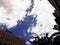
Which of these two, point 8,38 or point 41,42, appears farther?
point 8,38

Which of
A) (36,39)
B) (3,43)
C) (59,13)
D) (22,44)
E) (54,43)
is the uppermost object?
(22,44)

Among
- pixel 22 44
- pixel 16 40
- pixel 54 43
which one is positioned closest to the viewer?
pixel 54 43

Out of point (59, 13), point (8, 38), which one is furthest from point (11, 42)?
point (59, 13)

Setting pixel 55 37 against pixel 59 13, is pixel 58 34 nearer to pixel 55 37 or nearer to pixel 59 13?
pixel 55 37

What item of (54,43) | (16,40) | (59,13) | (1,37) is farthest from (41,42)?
(16,40)

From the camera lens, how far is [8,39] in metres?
139

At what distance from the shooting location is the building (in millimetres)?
128750

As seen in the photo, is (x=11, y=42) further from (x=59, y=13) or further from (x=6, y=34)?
(x=59, y=13)

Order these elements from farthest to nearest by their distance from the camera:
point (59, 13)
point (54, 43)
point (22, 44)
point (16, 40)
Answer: point (22, 44)
point (16, 40)
point (59, 13)
point (54, 43)

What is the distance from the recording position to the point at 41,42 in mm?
7652

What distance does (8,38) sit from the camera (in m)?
138

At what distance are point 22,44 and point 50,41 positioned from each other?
6069 inches

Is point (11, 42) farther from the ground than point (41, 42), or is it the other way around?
point (11, 42)

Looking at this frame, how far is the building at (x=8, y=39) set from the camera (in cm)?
12875
